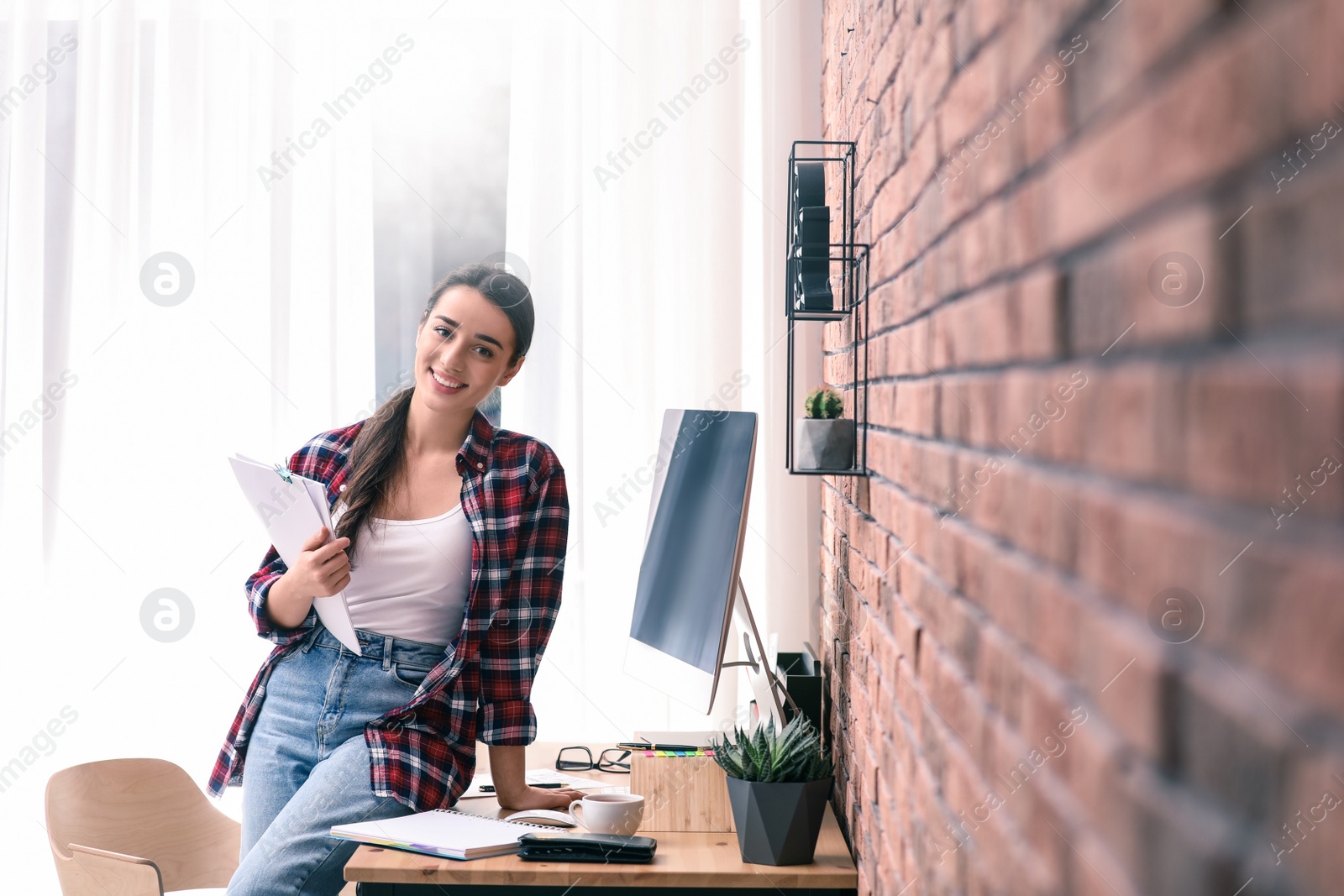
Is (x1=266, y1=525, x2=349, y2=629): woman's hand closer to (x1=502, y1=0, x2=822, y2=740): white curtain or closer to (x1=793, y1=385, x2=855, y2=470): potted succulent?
(x1=793, y1=385, x2=855, y2=470): potted succulent

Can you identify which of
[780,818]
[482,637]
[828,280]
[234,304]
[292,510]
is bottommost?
[780,818]

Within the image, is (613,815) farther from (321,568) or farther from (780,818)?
(321,568)

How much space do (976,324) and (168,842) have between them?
1.99m

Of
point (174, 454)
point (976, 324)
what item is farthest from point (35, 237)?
point (976, 324)

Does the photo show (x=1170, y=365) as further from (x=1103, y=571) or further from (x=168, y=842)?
(x=168, y=842)

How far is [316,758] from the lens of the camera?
171cm

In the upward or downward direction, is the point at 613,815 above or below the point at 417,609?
below

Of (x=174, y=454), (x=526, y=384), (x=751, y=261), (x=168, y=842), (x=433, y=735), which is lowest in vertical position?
(x=168, y=842)

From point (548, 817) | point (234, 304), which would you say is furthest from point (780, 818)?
point (234, 304)

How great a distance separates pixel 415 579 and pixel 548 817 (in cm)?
50

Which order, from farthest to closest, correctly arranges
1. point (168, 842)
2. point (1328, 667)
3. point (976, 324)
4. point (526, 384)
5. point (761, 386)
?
point (526, 384) < point (761, 386) < point (168, 842) < point (976, 324) < point (1328, 667)

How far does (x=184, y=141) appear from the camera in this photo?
3.06 m

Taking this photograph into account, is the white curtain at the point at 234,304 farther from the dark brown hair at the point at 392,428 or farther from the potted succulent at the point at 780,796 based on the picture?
the potted succulent at the point at 780,796

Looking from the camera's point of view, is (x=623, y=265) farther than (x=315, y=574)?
Yes
